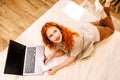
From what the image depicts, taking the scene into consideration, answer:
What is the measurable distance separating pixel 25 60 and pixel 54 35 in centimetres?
34

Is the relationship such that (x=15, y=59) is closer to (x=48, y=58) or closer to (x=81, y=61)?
(x=48, y=58)

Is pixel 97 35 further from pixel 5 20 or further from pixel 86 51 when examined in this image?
pixel 5 20

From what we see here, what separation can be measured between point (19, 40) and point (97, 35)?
0.63 m

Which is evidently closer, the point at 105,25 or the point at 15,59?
the point at 15,59

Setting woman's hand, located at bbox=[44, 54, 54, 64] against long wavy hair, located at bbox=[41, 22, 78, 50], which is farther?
woman's hand, located at bbox=[44, 54, 54, 64]

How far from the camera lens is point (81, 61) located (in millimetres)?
1587

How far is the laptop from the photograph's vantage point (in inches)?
60.3

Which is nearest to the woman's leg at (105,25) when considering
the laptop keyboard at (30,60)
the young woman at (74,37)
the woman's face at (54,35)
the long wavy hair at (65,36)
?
the young woman at (74,37)

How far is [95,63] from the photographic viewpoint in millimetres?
1571

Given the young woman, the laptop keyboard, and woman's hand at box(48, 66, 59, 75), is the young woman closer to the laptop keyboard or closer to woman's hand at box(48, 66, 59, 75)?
woman's hand at box(48, 66, 59, 75)

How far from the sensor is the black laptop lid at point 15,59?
59.3 inches

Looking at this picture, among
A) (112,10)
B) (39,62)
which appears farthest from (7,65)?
(112,10)

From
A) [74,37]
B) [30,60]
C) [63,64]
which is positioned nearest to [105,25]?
[74,37]

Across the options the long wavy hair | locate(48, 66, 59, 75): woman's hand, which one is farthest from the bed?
the long wavy hair
